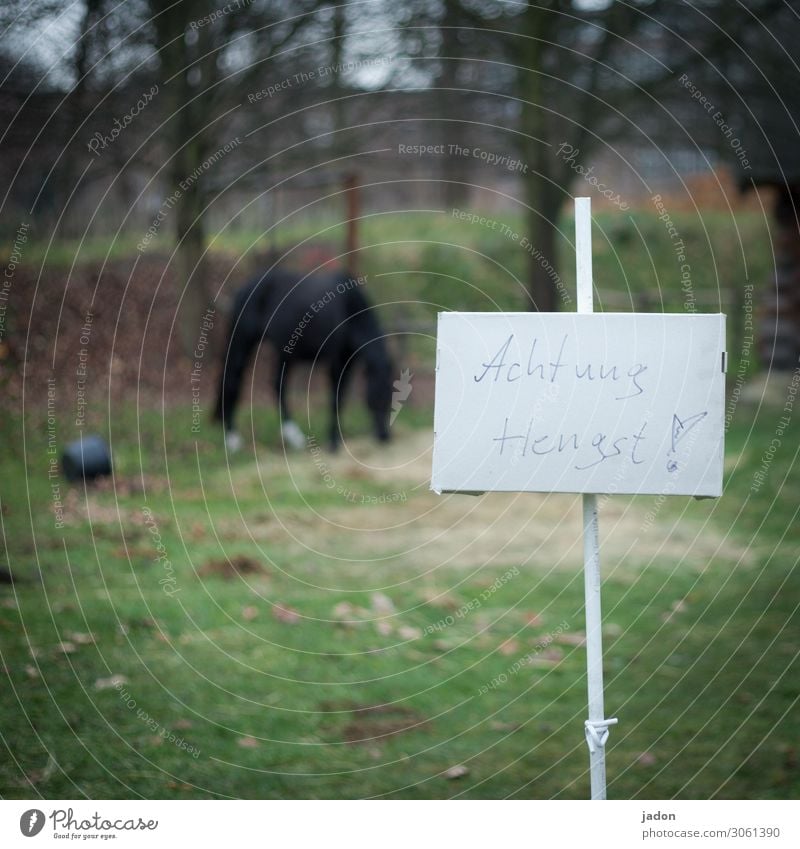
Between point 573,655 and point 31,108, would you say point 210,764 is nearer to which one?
point 573,655

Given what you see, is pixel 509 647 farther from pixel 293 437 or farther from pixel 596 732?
pixel 293 437

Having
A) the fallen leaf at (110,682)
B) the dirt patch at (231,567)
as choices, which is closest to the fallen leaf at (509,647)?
the dirt patch at (231,567)

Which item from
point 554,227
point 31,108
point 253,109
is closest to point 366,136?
point 253,109

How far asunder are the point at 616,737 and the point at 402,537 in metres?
2.95

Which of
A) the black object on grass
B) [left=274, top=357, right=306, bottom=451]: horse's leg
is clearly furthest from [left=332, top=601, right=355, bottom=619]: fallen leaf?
[left=274, top=357, right=306, bottom=451]: horse's leg

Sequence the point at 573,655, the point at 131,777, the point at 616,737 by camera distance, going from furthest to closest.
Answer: the point at 573,655 → the point at 616,737 → the point at 131,777

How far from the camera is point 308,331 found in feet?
31.8

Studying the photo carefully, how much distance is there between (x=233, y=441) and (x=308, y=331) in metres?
1.32

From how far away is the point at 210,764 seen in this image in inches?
146

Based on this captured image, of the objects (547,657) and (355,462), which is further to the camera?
(355,462)

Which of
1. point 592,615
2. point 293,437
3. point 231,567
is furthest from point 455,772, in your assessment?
point 293,437

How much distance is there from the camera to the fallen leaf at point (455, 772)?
3.70 m

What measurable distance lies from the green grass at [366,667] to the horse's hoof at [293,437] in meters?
2.26

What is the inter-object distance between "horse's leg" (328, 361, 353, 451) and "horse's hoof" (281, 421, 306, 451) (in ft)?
0.94
